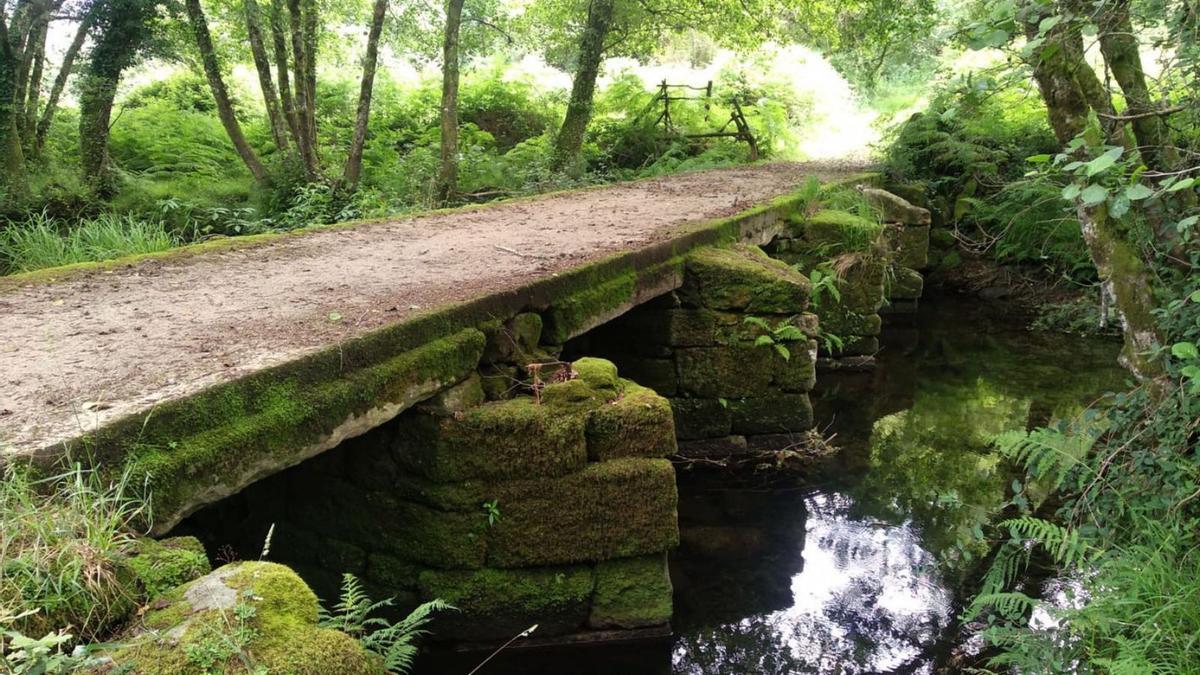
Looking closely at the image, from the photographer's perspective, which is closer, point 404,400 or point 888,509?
point 404,400

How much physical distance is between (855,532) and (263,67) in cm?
987

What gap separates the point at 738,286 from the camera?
640 cm

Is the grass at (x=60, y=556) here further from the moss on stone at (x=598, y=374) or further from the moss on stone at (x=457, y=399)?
the moss on stone at (x=598, y=374)

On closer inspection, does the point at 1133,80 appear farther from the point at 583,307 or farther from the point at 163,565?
the point at 163,565

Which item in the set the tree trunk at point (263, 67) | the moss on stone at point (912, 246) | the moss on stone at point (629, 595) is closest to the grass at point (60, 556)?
the moss on stone at point (629, 595)

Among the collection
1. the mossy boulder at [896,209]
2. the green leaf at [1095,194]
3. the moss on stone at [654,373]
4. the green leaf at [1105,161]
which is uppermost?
the green leaf at [1105,161]

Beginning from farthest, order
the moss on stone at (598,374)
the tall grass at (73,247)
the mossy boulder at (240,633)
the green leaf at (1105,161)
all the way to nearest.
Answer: the tall grass at (73,247), the moss on stone at (598,374), the green leaf at (1105,161), the mossy boulder at (240,633)

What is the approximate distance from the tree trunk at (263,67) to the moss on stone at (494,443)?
857cm

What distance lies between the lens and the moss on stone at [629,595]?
13.7ft

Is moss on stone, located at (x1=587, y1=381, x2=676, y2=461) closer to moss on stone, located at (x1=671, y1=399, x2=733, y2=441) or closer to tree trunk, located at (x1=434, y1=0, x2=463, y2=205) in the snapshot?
moss on stone, located at (x1=671, y1=399, x2=733, y2=441)

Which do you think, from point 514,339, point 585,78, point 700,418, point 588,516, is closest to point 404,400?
point 514,339

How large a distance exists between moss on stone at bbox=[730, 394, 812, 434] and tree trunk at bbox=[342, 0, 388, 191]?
696 cm

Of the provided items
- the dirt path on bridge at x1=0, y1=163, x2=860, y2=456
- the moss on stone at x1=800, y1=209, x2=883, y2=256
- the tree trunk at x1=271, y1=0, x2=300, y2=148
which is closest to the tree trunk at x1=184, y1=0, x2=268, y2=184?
the tree trunk at x1=271, y1=0, x2=300, y2=148

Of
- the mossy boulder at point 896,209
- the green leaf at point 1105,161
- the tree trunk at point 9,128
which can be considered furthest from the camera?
the mossy boulder at point 896,209
